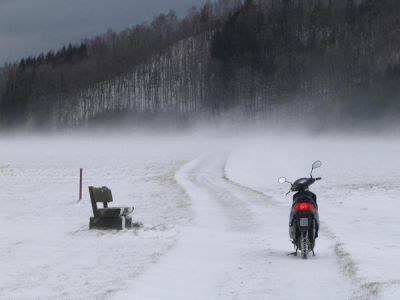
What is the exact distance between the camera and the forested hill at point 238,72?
13200 centimetres

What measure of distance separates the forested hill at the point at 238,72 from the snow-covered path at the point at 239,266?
10744 cm

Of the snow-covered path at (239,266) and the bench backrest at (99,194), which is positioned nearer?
the snow-covered path at (239,266)

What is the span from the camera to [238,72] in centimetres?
14162

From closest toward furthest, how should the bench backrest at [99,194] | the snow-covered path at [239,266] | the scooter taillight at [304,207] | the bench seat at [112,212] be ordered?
the snow-covered path at [239,266]
the scooter taillight at [304,207]
the bench seat at [112,212]
the bench backrest at [99,194]

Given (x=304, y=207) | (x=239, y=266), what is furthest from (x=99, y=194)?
(x=239, y=266)

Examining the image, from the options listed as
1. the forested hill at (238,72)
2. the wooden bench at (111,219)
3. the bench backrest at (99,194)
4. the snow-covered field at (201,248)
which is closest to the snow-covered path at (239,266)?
the snow-covered field at (201,248)

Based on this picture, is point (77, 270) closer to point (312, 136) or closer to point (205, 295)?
point (205, 295)

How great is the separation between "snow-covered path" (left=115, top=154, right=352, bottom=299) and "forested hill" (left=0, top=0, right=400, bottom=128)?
10744cm

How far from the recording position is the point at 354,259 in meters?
10.6

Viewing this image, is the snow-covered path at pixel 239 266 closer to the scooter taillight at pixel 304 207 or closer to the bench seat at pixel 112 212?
the scooter taillight at pixel 304 207

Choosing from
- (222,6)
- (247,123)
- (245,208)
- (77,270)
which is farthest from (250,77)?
(77,270)

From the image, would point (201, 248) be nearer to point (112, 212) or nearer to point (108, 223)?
point (112, 212)

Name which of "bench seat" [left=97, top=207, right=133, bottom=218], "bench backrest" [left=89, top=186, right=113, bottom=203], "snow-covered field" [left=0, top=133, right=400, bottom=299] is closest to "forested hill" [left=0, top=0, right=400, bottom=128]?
"snow-covered field" [left=0, top=133, right=400, bottom=299]

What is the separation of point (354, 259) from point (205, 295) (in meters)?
3.43
